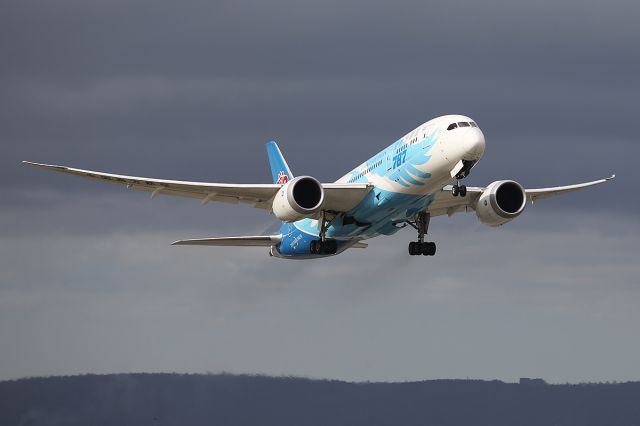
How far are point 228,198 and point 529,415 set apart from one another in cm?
12357

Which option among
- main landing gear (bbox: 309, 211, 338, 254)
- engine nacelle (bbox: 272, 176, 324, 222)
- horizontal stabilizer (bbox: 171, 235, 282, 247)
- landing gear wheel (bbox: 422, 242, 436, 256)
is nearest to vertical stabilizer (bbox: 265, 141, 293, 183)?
horizontal stabilizer (bbox: 171, 235, 282, 247)

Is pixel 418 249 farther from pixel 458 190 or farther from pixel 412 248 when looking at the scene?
pixel 458 190

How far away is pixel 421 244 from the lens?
71250mm

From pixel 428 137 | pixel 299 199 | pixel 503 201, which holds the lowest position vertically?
pixel 299 199

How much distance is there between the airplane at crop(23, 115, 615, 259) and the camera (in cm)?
6070

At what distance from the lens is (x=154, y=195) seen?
67.1 m

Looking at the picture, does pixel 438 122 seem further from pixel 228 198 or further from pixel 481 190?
pixel 228 198

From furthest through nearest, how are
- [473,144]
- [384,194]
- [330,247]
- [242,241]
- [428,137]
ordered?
[242,241], [330,247], [384,194], [428,137], [473,144]

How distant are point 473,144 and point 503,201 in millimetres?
9848

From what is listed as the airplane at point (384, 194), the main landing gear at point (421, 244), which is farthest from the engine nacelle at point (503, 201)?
the main landing gear at point (421, 244)

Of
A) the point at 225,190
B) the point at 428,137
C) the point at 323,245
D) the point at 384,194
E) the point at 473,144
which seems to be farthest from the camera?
the point at 323,245

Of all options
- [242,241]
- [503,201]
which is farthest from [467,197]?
[242,241]

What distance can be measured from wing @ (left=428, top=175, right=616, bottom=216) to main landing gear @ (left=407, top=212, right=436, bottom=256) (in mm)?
1037

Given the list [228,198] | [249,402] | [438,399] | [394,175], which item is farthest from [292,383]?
[438,399]
